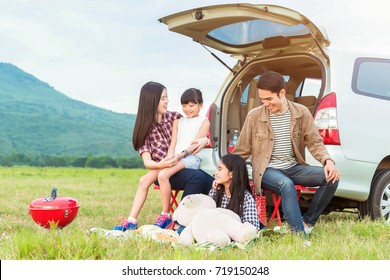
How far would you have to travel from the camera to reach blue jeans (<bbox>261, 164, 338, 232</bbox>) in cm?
471

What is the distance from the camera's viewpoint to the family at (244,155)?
4.78 meters

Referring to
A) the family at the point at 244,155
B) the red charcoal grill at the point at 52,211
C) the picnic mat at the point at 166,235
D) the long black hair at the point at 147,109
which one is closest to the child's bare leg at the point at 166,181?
the family at the point at 244,155

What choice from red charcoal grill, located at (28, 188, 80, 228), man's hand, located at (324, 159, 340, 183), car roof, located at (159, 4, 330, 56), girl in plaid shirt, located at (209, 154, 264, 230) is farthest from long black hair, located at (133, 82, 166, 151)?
man's hand, located at (324, 159, 340, 183)

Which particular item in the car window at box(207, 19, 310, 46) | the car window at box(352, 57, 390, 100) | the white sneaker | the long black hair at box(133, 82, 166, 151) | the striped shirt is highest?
the car window at box(207, 19, 310, 46)

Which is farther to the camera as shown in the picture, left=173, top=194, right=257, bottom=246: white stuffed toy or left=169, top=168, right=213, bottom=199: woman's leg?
left=169, top=168, right=213, bottom=199: woman's leg

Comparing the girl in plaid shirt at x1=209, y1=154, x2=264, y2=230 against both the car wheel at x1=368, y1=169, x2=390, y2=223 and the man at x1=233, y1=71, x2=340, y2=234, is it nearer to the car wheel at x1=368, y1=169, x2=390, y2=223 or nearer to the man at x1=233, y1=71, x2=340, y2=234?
the man at x1=233, y1=71, x2=340, y2=234

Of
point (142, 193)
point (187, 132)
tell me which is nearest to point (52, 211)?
point (142, 193)

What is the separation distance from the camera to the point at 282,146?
5031 mm

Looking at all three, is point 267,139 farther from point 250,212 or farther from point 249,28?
point 249,28

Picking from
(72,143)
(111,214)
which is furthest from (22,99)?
(111,214)

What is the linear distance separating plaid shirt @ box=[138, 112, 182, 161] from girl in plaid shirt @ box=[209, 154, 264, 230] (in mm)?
837
